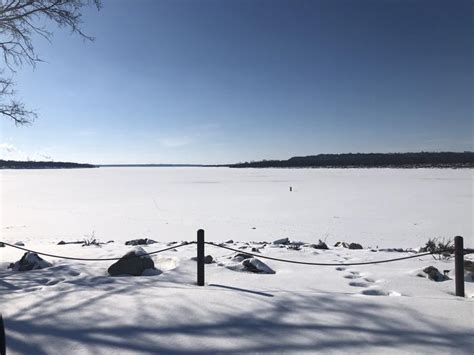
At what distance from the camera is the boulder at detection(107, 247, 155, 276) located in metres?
6.11

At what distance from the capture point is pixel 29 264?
649 cm

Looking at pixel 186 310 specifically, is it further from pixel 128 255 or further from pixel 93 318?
pixel 128 255

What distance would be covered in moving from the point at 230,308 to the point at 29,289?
320 centimetres

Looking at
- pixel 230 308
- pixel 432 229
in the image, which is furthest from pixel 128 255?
pixel 432 229

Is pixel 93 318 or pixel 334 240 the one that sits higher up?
pixel 93 318

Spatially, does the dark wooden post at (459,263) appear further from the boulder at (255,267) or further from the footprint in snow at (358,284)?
the boulder at (255,267)

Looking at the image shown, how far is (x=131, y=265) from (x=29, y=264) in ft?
6.93

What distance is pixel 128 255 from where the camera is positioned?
20.6 feet

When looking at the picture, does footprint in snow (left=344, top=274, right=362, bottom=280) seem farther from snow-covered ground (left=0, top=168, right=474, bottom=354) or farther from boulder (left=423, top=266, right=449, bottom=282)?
boulder (left=423, top=266, right=449, bottom=282)

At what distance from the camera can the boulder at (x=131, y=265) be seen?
6.11m

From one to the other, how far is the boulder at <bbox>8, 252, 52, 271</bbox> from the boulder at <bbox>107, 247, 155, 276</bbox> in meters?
1.53

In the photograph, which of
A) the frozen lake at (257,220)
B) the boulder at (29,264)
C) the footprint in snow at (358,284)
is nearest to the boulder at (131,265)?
the boulder at (29,264)

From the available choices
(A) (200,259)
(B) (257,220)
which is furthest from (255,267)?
(B) (257,220)

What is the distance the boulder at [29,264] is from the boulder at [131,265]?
5.03ft
